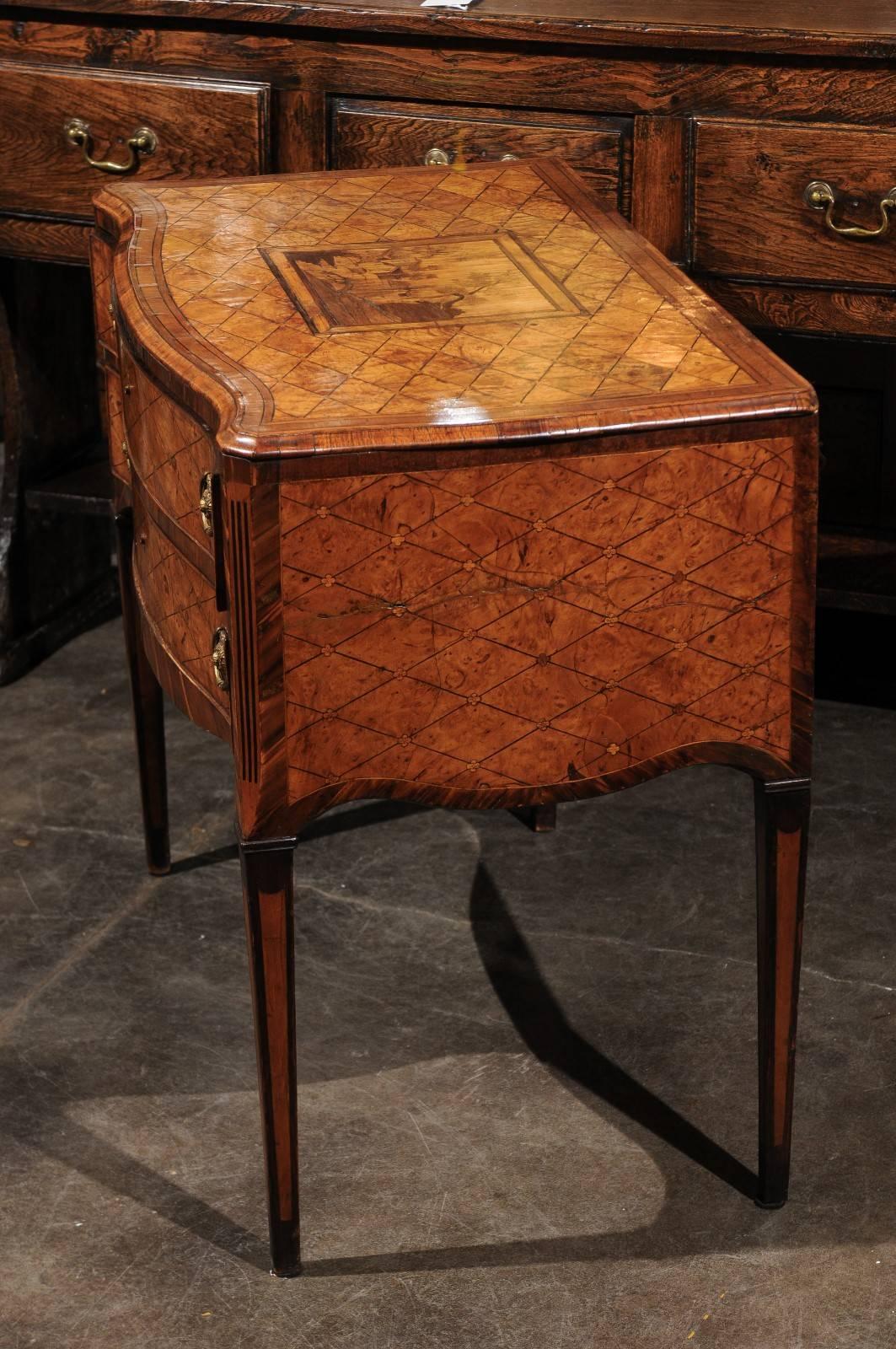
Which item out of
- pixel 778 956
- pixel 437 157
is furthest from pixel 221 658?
pixel 437 157

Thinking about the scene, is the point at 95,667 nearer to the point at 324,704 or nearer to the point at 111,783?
the point at 111,783

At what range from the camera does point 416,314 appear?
5.40 feet

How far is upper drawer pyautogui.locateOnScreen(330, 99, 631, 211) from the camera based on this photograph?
7.16 ft

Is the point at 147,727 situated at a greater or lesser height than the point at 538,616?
lesser

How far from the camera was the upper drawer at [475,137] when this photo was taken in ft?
7.16

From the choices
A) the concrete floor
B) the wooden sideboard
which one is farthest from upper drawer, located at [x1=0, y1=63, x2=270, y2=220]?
the concrete floor

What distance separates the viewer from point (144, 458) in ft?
5.68

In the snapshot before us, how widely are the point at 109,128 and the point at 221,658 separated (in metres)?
1.08

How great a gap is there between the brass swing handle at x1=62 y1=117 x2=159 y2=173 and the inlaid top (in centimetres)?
39

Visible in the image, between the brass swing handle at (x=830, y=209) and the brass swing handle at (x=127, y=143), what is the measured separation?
2.62ft

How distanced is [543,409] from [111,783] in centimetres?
125

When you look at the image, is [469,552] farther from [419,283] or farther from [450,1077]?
[450,1077]

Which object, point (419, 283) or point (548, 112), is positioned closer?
point (419, 283)

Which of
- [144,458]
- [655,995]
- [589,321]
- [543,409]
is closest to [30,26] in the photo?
[144,458]
